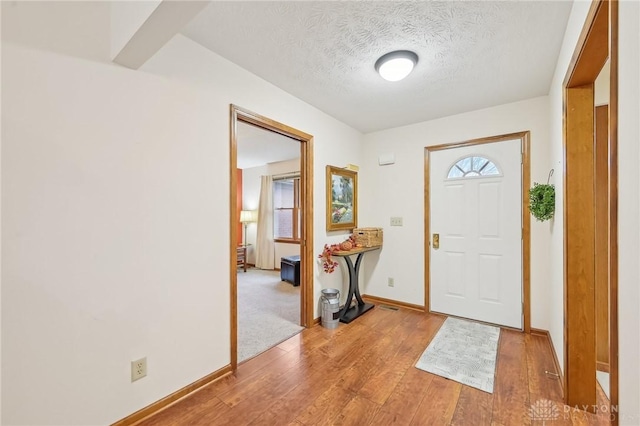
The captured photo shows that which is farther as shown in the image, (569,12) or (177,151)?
(177,151)

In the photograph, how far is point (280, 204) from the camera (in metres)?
6.25

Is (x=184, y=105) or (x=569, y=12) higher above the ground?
(x=569, y=12)

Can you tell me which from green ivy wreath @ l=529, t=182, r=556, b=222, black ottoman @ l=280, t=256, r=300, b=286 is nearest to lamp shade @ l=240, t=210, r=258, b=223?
black ottoman @ l=280, t=256, r=300, b=286

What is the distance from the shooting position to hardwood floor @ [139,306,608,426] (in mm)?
1608

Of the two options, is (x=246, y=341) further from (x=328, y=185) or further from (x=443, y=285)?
(x=443, y=285)

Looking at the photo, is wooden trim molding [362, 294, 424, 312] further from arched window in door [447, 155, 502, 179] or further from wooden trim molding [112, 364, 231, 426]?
wooden trim molding [112, 364, 231, 426]

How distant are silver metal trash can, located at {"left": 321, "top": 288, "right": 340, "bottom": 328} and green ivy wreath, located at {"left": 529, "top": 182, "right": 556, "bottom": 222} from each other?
2.02m

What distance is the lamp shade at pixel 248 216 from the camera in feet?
21.1

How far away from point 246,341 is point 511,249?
9.40ft

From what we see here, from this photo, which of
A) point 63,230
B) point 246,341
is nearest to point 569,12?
point 63,230

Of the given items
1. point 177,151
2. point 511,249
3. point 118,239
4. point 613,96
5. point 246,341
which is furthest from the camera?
point 511,249

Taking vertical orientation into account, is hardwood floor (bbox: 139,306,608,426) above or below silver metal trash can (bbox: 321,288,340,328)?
below

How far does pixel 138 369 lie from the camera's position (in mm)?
1589
